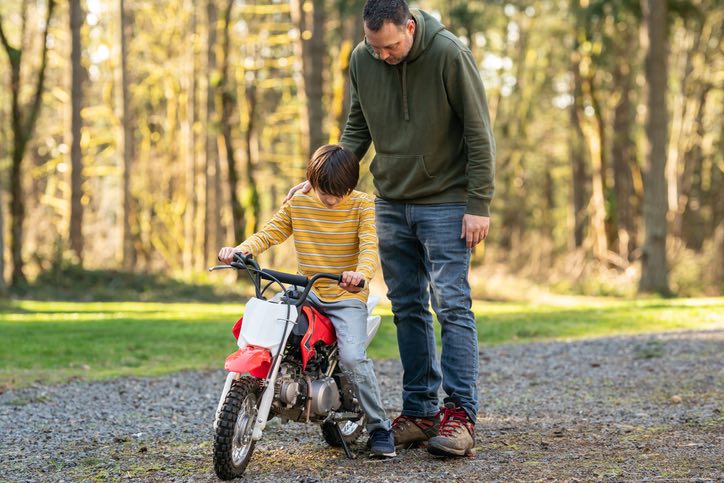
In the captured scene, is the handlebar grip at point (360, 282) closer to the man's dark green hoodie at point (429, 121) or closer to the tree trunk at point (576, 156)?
the man's dark green hoodie at point (429, 121)

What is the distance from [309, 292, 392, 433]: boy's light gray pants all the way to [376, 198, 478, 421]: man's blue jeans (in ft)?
1.24

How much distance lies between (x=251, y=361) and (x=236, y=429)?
12.3 inches

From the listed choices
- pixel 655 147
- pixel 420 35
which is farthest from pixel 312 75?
pixel 420 35

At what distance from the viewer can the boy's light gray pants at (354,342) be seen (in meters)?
4.95

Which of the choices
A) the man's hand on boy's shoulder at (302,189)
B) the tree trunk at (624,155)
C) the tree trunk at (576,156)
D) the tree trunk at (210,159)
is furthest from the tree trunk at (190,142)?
the man's hand on boy's shoulder at (302,189)

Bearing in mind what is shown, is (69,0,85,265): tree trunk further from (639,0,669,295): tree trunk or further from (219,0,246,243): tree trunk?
(639,0,669,295): tree trunk

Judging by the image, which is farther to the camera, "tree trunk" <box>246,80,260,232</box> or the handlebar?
"tree trunk" <box>246,80,260,232</box>

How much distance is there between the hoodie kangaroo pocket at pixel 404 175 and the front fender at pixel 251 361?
3.71 ft

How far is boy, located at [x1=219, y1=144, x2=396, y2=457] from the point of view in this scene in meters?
4.93

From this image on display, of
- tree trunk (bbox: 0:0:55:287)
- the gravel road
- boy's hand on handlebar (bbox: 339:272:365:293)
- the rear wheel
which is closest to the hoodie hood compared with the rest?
boy's hand on handlebar (bbox: 339:272:365:293)

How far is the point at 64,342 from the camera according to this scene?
10914mm

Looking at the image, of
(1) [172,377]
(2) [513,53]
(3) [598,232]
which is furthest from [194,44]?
(1) [172,377]

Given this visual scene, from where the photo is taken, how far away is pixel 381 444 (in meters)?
5.04

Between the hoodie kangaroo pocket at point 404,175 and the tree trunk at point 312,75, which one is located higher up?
the tree trunk at point 312,75
